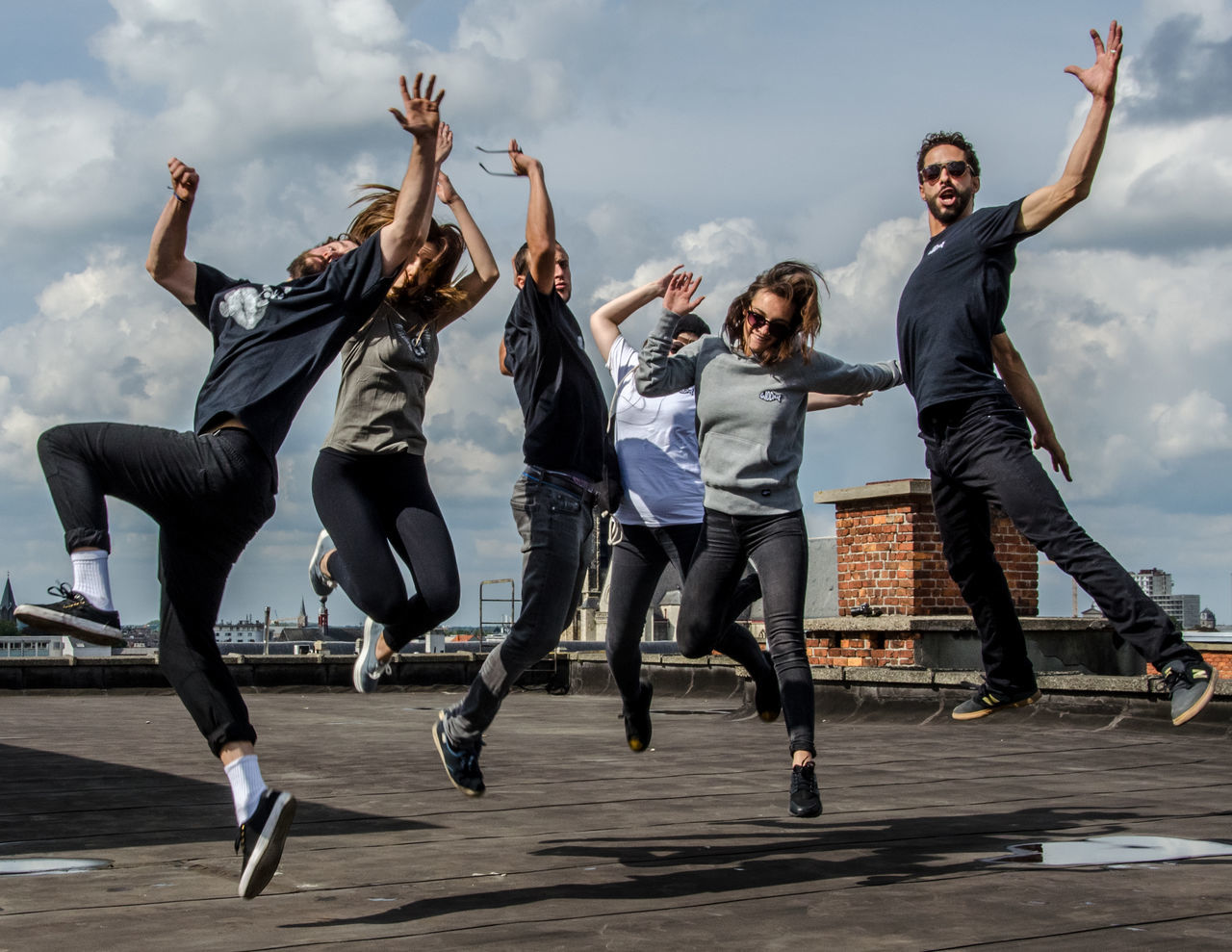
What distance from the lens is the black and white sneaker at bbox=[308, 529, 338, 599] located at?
18.7 feet

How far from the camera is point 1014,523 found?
4184mm

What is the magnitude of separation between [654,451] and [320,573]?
156 cm

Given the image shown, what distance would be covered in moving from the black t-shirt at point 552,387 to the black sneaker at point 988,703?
1611 millimetres

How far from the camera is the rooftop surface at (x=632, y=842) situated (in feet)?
10.6

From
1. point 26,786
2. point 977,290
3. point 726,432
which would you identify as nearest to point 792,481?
point 726,432

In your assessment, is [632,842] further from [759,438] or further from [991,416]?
[991,416]

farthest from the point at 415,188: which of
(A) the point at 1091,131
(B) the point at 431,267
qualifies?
(A) the point at 1091,131

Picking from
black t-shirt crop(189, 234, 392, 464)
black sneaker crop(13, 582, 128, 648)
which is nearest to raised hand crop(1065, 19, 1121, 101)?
black t-shirt crop(189, 234, 392, 464)

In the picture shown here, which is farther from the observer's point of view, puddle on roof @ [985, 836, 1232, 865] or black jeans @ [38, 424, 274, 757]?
puddle on roof @ [985, 836, 1232, 865]

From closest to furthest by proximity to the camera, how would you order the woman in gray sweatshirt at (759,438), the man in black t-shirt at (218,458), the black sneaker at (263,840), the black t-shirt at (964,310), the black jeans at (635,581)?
→ the black sneaker at (263,840), the man in black t-shirt at (218,458), the black t-shirt at (964,310), the woman in gray sweatshirt at (759,438), the black jeans at (635,581)

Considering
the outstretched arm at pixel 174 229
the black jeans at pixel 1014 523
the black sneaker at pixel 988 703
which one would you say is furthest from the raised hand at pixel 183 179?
the black sneaker at pixel 988 703

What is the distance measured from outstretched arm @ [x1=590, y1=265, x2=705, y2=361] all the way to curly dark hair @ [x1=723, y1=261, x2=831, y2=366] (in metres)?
0.28

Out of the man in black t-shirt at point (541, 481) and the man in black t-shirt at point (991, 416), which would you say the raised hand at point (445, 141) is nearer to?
the man in black t-shirt at point (541, 481)

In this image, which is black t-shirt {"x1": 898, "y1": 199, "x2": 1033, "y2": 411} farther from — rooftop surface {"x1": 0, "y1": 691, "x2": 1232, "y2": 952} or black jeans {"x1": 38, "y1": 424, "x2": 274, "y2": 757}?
black jeans {"x1": 38, "y1": 424, "x2": 274, "y2": 757}
